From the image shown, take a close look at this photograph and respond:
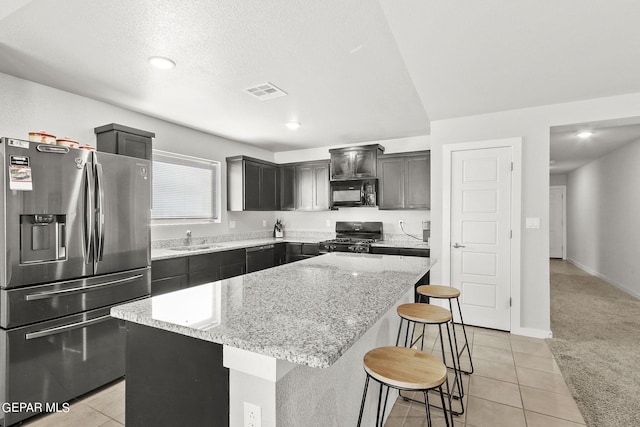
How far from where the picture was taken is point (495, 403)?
2.17 metres

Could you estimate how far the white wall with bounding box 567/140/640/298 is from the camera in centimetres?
479

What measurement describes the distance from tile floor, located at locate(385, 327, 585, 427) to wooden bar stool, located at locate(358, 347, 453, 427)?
0.93 metres

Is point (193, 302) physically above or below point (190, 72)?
below

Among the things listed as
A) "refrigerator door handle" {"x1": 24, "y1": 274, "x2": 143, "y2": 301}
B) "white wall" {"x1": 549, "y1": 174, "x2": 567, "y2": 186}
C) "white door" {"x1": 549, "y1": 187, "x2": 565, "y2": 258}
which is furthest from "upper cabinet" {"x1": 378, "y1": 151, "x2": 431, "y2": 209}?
"white wall" {"x1": 549, "y1": 174, "x2": 567, "y2": 186}

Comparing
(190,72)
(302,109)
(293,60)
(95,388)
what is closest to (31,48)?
(190,72)

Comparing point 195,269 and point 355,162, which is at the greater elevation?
point 355,162

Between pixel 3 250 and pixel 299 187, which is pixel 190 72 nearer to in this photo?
pixel 3 250

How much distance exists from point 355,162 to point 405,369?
4007 mm

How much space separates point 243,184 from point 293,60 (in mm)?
2641

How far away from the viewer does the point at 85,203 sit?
2.35 metres

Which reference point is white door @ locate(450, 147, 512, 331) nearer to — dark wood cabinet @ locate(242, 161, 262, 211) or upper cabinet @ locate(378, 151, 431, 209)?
upper cabinet @ locate(378, 151, 431, 209)

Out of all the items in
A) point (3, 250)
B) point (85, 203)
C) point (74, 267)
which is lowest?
point (74, 267)

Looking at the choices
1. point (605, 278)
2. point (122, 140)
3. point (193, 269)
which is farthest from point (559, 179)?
point (122, 140)

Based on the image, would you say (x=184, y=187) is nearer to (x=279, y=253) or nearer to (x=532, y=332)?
(x=279, y=253)
